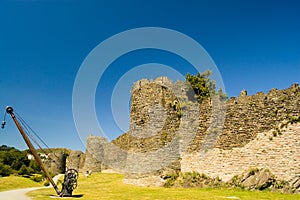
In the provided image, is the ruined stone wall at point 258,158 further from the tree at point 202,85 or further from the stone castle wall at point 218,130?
the tree at point 202,85

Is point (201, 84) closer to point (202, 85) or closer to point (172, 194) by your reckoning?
point (202, 85)

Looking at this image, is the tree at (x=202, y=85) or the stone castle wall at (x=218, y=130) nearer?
the stone castle wall at (x=218, y=130)

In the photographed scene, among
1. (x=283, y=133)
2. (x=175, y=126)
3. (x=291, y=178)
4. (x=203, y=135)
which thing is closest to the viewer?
(x=291, y=178)

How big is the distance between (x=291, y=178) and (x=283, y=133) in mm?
2416

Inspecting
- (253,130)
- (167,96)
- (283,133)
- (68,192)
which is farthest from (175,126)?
(68,192)

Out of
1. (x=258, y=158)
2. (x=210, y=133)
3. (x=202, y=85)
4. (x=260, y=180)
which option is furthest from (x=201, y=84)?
(x=260, y=180)

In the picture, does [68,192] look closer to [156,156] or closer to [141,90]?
[156,156]

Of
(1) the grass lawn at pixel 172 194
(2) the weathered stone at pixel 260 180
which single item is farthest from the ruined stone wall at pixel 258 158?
(1) the grass lawn at pixel 172 194

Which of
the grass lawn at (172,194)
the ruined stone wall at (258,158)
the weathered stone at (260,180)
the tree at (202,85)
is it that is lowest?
the grass lawn at (172,194)

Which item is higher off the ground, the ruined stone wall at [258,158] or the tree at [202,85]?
the tree at [202,85]

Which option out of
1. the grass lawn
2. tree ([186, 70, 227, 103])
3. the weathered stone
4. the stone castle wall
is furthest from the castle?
tree ([186, 70, 227, 103])

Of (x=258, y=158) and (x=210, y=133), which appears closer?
(x=258, y=158)

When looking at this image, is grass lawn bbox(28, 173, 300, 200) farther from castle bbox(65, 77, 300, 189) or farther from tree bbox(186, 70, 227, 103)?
tree bbox(186, 70, 227, 103)

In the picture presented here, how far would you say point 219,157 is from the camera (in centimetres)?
1792
